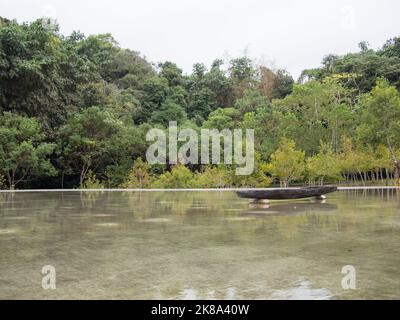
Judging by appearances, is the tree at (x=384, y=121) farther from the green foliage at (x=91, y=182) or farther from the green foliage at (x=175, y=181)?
the green foliage at (x=91, y=182)

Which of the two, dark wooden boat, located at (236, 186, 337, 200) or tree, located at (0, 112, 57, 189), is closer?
dark wooden boat, located at (236, 186, 337, 200)

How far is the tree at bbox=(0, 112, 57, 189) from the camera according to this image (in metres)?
16.3

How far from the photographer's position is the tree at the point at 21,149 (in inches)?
643

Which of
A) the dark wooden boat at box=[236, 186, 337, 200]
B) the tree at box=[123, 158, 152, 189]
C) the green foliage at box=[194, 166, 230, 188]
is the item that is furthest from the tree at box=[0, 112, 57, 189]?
the dark wooden boat at box=[236, 186, 337, 200]

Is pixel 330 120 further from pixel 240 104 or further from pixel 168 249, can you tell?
pixel 168 249

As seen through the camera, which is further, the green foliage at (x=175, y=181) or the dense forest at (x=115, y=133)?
the green foliage at (x=175, y=181)

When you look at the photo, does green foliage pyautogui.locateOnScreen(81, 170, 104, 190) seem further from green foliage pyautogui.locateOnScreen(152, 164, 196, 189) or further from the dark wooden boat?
the dark wooden boat

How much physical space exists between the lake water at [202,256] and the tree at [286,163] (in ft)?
33.5

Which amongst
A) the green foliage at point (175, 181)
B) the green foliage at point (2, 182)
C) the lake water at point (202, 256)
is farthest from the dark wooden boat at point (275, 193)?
the green foliage at point (2, 182)

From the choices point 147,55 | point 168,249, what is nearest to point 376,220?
point 168,249

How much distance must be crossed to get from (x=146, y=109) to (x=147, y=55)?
14.5 meters

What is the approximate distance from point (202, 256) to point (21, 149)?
1381 cm

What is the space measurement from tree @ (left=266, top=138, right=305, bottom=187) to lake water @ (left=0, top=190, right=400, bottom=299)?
Result: 402 inches

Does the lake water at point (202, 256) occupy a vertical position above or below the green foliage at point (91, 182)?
below
